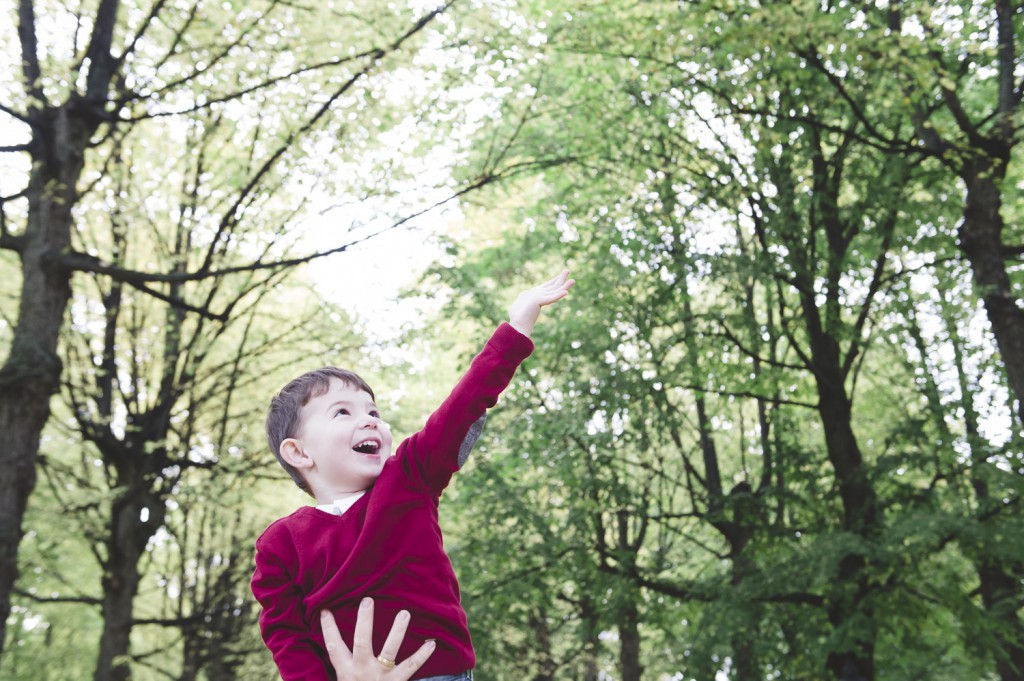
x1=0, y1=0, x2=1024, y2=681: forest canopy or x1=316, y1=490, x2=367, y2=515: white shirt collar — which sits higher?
x1=0, y1=0, x2=1024, y2=681: forest canopy

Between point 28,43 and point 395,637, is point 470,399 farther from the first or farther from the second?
point 28,43

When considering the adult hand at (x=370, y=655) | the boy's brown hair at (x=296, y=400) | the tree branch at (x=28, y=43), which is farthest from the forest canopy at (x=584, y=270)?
the adult hand at (x=370, y=655)

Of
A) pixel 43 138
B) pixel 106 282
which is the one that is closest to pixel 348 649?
pixel 43 138

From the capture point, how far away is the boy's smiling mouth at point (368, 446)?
233cm

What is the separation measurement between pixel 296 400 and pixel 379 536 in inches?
19.8

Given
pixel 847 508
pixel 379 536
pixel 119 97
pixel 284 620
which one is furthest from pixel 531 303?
pixel 847 508

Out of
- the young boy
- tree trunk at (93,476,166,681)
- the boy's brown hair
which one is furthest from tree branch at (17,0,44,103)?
the young boy

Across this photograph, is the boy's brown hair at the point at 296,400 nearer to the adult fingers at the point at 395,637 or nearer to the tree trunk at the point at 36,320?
the adult fingers at the point at 395,637

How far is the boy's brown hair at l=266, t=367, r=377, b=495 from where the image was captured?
8.01ft

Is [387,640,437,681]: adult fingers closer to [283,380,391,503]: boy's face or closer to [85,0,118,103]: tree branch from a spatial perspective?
[283,380,391,503]: boy's face

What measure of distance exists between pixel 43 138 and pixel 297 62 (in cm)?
212

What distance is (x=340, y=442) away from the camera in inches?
91.6

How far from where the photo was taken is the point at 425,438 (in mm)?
2209

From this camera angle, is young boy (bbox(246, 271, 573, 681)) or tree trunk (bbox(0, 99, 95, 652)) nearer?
young boy (bbox(246, 271, 573, 681))
